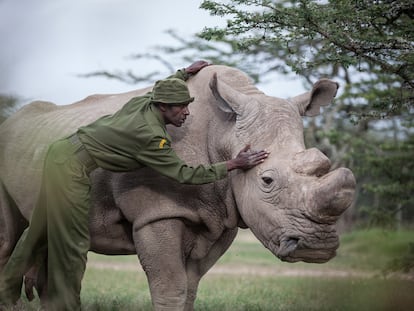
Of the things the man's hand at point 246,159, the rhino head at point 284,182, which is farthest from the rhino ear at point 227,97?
the man's hand at point 246,159

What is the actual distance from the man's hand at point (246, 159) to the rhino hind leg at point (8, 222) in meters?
2.73

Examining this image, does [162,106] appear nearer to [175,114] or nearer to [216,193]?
[175,114]

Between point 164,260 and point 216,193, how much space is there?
678mm

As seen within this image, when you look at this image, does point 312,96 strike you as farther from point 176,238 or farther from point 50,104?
point 50,104

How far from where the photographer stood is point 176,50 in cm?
2262

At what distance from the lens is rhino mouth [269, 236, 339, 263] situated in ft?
16.9

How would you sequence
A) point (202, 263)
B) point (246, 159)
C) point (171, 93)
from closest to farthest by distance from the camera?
1. point (246, 159)
2. point (171, 93)
3. point (202, 263)

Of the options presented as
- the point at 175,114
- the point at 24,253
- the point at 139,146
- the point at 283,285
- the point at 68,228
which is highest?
the point at 175,114

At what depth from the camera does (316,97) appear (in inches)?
246

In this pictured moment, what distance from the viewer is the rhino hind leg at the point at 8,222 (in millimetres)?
7324

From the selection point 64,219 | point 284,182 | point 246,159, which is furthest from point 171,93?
point 64,219

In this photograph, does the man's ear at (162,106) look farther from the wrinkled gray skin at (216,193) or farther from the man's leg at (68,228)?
the man's leg at (68,228)

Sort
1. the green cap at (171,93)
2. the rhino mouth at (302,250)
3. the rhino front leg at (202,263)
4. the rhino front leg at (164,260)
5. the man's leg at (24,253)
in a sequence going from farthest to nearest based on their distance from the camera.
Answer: the rhino front leg at (202,263), the man's leg at (24,253), the rhino front leg at (164,260), the green cap at (171,93), the rhino mouth at (302,250)

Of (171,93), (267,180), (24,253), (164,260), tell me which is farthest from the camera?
(24,253)
